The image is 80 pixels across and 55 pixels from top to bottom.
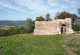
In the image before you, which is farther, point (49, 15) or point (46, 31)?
point (49, 15)

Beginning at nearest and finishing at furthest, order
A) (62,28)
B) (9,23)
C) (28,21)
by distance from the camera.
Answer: (62,28), (28,21), (9,23)

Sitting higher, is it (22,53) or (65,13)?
(65,13)

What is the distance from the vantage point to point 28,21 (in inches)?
1797

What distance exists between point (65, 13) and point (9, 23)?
19.9 m

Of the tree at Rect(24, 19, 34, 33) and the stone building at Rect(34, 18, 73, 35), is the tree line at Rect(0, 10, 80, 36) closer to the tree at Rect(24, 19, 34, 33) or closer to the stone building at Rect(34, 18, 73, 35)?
the tree at Rect(24, 19, 34, 33)

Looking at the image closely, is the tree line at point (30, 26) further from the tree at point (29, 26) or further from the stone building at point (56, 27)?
the stone building at point (56, 27)

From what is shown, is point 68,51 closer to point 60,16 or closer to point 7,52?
point 7,52

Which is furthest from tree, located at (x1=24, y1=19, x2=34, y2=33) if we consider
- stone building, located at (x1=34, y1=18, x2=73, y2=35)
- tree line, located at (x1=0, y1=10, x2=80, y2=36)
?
stone building, located at (x1=34, y1=18, x2=73, y2=35)

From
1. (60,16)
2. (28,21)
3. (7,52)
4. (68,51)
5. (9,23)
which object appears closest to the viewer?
(68,51)

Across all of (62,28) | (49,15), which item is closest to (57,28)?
(62,28)

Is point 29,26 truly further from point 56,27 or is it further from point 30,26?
point 56,27

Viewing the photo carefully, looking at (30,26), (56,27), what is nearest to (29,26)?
(30,26)

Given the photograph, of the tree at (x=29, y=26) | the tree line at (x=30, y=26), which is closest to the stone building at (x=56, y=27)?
the tree line at (x=30, y=26)

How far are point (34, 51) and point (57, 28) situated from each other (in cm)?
1749
